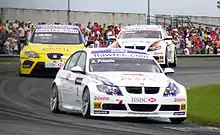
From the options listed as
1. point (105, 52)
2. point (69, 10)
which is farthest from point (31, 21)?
point (105, 52)

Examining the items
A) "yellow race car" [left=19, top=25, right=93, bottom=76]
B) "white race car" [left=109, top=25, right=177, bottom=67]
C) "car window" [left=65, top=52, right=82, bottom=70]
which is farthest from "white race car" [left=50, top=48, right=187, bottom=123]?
"white race car" [left=109, top=25, right=177, bottom=67]

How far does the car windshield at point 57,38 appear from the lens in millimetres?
23938

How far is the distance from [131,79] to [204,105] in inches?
115

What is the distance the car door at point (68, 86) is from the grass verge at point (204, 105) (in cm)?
225

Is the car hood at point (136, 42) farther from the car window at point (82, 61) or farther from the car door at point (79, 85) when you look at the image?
the car door at point (79, 85)

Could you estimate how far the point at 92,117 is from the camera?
43.9 ft

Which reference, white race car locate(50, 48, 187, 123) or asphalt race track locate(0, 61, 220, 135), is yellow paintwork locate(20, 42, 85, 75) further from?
white race car locate(50, 48, 187, 123)

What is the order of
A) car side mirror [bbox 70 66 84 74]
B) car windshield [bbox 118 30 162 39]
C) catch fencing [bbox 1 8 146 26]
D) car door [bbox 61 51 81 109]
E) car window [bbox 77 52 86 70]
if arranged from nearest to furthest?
car side mirror [bbox 70 66 84 74] < car door [bbox 61 51 81 109] < car window [bbox 77 52 86 70] < car windshield [bbox 118 30 162 39] < catch fencing [bbox 1 8 146 26]

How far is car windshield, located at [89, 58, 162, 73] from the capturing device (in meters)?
14.1

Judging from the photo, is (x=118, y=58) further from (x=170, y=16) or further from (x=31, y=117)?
(x=170, y=16)

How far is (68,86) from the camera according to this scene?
14.5 metres

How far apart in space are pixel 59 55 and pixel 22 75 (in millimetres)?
1320

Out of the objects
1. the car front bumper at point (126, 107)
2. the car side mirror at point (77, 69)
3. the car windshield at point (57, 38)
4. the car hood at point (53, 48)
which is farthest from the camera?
the car windshield at point (57, 38)

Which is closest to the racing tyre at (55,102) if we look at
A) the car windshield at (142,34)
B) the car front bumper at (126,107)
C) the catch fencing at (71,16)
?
the car front bumper at (126,107)
